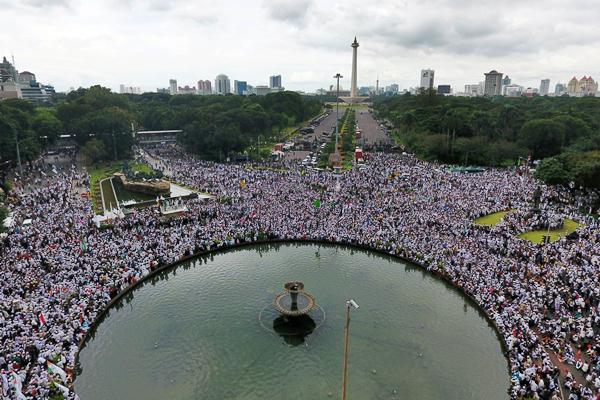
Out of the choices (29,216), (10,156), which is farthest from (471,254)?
(10,156)

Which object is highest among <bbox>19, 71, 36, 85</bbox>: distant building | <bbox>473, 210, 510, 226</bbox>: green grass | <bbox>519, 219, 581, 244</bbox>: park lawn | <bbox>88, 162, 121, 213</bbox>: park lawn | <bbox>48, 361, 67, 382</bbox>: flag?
<bbox>19, 71, 36, 85</bbox>: distant building

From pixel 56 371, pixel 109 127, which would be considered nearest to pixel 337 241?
pixel 56 371

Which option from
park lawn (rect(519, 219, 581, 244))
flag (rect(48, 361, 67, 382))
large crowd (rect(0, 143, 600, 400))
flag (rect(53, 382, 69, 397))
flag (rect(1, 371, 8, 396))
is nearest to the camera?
flag (rect(1, 371, 8, 396))

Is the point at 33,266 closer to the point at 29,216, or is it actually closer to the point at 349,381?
the point at 29,216

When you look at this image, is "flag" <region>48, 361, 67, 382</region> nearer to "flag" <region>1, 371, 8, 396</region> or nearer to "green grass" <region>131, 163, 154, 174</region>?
"flag" <region>1, 371, 8, 396</region>

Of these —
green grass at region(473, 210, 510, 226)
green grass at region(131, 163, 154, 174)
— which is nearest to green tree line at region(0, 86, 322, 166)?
green grass at region(131, 163, 154, 174)

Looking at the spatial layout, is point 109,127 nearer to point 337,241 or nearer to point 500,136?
point 337,241

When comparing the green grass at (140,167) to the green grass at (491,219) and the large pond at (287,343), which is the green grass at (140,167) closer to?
the large pond at (287,343)
